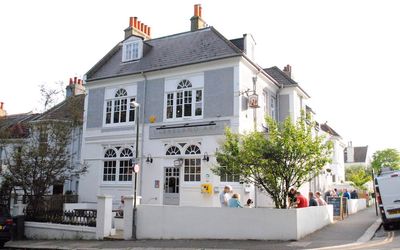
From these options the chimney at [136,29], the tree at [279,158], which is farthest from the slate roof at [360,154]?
the tree at [279,158]

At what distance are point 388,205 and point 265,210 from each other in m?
5.07

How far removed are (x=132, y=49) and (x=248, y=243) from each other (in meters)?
16.4

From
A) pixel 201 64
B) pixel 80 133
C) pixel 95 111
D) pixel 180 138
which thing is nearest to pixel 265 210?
pixel 180 138

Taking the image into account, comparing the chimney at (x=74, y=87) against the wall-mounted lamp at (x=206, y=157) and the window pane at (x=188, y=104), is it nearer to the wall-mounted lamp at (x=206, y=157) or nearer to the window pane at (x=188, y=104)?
the window pane at (x=188, y=104)

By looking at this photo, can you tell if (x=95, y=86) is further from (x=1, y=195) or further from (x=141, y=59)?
(x=1, y=195)

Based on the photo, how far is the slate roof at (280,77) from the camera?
25966mm

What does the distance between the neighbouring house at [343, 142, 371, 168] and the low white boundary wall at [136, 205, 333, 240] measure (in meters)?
68.4

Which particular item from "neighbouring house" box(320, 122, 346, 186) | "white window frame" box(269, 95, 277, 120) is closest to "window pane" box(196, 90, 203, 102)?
"white window frame" box(269, 95, 277, 120)

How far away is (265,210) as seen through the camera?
526 inches

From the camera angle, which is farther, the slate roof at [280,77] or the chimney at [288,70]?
the chimney at [288,70]

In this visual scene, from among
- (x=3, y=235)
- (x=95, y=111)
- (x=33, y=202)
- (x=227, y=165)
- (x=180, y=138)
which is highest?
(x=95, y=111)

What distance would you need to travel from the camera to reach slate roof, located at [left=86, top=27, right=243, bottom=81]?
2185 cm

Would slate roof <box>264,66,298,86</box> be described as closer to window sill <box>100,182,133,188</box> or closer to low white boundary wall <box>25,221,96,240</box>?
window sill <box>100,182,133,188</box>

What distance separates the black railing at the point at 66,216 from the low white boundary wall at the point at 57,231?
0.22 meters
